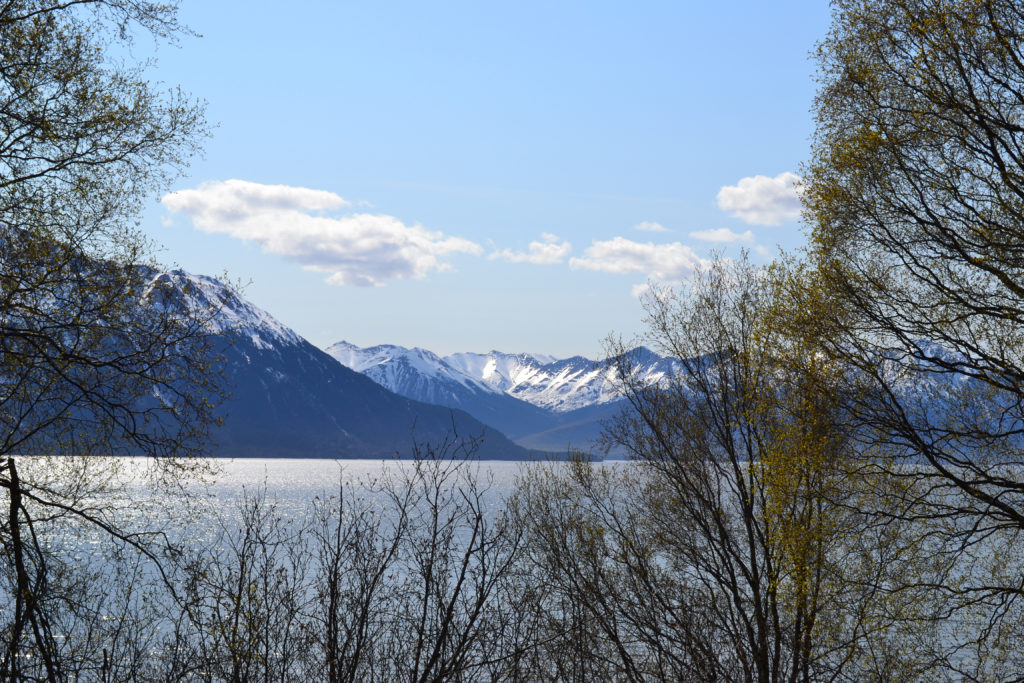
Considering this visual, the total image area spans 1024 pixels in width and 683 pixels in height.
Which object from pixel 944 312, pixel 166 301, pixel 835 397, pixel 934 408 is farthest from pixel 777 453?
pixel 166 301

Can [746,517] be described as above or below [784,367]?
below

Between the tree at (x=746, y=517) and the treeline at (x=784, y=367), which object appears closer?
the treeline at (x=784, y=367)

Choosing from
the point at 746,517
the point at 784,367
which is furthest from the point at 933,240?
the point at 746,517

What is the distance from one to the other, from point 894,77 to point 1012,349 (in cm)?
530

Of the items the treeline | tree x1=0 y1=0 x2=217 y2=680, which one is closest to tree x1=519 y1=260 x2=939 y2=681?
the treeline

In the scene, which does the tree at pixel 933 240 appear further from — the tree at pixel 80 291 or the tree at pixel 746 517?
the tree at pixel 80 291

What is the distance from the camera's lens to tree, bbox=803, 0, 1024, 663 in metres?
12.4

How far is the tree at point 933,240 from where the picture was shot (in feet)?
40.8

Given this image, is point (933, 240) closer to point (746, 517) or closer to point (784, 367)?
point (784, 367)

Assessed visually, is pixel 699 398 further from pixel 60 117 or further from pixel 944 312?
pixel 60 117

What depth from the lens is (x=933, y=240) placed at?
43.1ft

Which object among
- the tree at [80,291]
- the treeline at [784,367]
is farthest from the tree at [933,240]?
the tree at [80,291]

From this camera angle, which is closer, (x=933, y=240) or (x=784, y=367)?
(x=933, y=240)

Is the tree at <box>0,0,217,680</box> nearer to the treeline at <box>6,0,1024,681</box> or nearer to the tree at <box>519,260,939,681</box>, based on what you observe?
the treeline at <box>6,0,1024,681</box>
